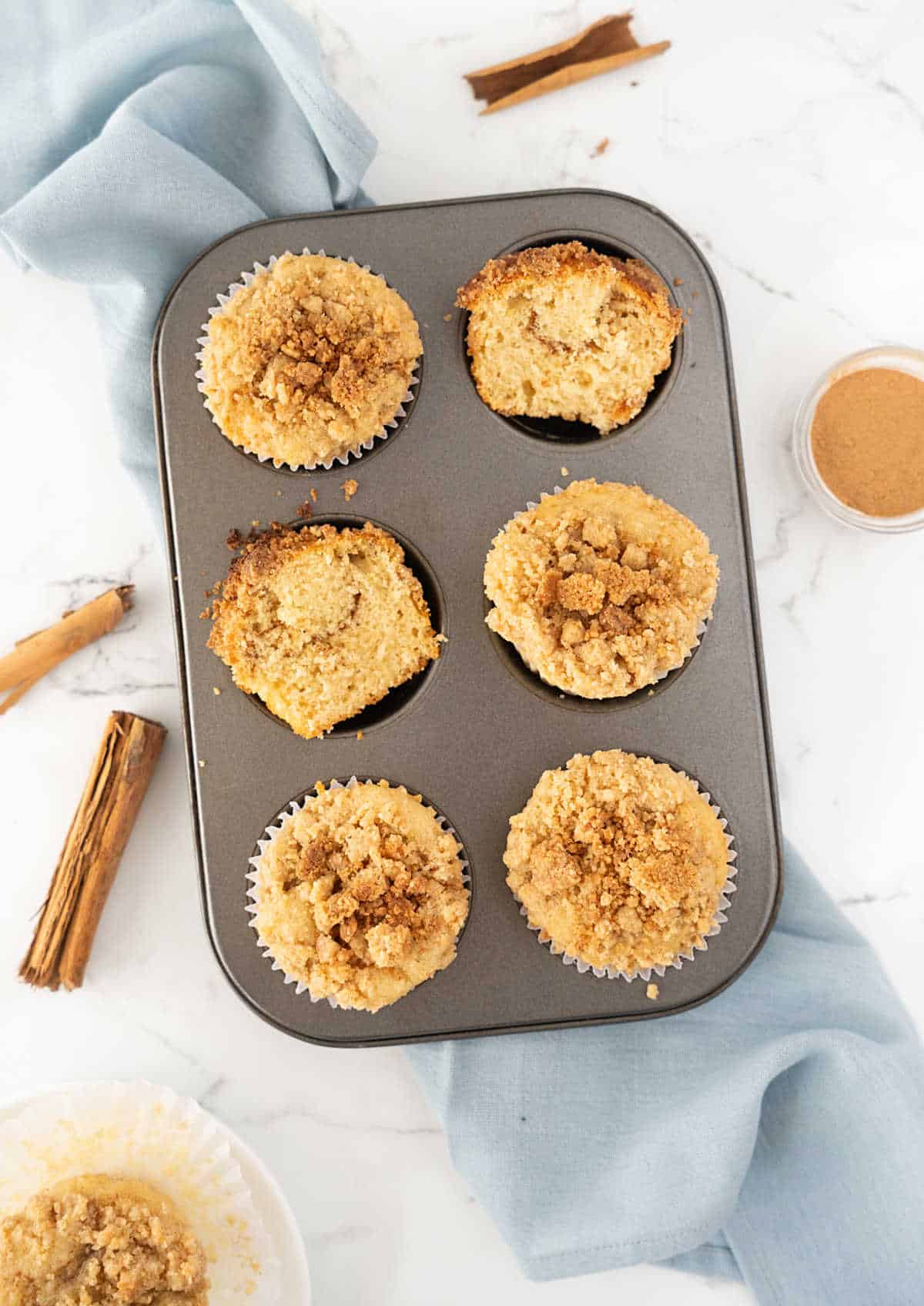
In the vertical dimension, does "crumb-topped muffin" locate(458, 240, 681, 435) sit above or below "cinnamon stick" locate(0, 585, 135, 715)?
above

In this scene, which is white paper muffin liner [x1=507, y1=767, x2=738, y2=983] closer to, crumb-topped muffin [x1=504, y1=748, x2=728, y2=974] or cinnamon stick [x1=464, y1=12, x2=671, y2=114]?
crumb-topped muffin [x1=504, y1=748, x2=728, y2=974]

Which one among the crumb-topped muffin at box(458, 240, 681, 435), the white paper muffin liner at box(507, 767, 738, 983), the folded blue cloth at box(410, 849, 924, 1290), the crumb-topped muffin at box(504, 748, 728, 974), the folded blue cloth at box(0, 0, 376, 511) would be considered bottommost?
the folded blue cloth at box(410, 849, 924, 1290)

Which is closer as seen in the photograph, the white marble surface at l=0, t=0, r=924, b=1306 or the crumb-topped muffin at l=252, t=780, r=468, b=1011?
the crumb-topped muffin at l=252, t=780, r=468, b=1011

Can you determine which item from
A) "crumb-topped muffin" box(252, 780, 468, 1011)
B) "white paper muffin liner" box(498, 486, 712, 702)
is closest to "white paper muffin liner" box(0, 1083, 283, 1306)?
"crumb-topped muffin" box(252, 780, 468, 1011)

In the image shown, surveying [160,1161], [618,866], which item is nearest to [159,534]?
[618,866]

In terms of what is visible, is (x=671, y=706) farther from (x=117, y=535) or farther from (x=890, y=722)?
(x=117, y=535)

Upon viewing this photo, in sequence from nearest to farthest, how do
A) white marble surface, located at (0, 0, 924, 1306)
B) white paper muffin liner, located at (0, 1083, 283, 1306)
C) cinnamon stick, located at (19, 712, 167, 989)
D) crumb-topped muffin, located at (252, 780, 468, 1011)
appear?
crumb-topped muffin, located at (252, 780, 468, 1011), white paper muffin liner, located at (0, 1083, 283, 1306), cinnamon stick, located at (19, 712, 167, 989), white marble surface, located at (0, 0, 924, 1306)

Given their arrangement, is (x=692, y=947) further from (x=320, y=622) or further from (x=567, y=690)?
(x=320, y=622)
